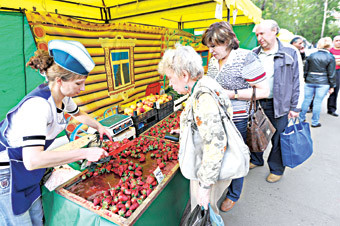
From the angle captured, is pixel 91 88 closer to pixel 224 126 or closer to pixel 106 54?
pixel 106 54

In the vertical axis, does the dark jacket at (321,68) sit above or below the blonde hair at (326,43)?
below

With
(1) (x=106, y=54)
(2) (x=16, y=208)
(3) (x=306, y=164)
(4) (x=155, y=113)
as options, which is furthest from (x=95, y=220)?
(3) (x=306, y=164)

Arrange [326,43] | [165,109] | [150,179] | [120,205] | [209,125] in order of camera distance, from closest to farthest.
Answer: [209,125]
[120,205]
[150,179]
[165,109]
[326,43]

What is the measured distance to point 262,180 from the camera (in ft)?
9.82

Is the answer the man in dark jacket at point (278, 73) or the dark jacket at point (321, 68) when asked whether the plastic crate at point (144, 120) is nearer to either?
the man in dark jacket at point (278, 73)

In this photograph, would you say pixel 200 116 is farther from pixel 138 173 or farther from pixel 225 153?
pixel 138 173

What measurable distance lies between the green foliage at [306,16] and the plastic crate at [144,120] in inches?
890

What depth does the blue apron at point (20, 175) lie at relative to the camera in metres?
1.15

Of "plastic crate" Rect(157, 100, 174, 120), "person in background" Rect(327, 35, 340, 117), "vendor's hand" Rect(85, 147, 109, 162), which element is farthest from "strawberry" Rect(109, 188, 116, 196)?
"person in background" Rect(327, 35, 340, 117)

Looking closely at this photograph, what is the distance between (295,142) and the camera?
2.51m

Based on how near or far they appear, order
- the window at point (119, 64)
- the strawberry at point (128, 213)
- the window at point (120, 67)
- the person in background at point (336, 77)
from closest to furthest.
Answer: the strawberry at point (128, 213) < the window at point (119, 64) < the window at point (120, 67) < the person in background at point (336, 77)

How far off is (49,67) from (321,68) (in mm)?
5473

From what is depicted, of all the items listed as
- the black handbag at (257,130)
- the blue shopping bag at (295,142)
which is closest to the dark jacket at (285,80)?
the blue shopping bag at (295,142)

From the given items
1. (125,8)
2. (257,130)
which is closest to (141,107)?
(125,8)
